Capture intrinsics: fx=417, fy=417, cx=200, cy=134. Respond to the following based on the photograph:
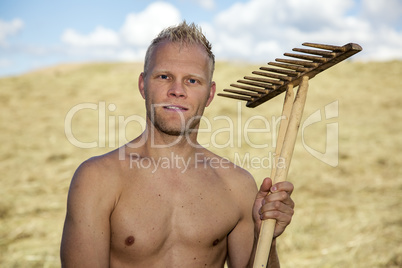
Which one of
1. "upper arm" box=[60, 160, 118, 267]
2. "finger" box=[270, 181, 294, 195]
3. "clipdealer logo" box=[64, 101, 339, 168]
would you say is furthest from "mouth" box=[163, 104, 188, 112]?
"clipdealer logo" box=[64, 101, 339, 168]

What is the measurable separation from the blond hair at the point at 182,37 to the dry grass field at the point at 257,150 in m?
3.21

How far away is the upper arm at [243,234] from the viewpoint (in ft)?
8.18

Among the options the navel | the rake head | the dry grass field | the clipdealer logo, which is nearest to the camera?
the rake head

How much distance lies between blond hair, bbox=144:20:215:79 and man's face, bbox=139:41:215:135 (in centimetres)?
4

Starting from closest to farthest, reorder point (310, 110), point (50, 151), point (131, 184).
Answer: point (131, 184)
point (50, 151)
point (310, 110)

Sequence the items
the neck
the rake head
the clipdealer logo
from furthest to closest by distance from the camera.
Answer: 1. the clipdealer logo
2. the neck
3. the rake head

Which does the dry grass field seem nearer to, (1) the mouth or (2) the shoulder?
(2) the shoulder

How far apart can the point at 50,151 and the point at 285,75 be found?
7.80 metres

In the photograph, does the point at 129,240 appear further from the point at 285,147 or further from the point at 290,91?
Answer: the point at 290,91

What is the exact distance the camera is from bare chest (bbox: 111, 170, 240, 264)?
7.31 feet

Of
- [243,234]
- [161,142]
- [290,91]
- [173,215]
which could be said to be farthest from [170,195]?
[290,91]

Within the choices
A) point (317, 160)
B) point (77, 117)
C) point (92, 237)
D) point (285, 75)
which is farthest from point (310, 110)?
point (92, 237)

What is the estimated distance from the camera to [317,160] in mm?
8555

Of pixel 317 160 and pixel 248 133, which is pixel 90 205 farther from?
pixel 248 133
